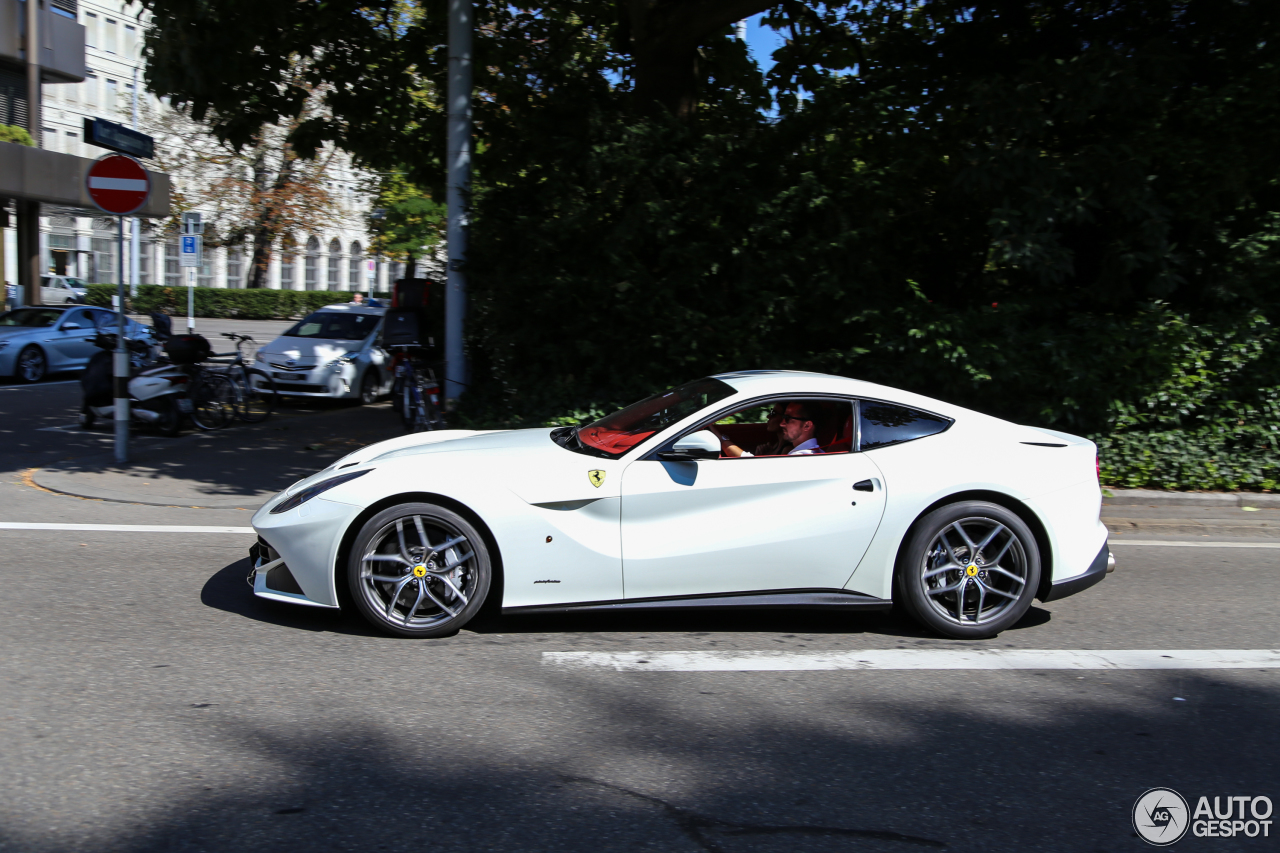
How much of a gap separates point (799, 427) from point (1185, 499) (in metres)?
5.36

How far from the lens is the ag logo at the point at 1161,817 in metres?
3.38

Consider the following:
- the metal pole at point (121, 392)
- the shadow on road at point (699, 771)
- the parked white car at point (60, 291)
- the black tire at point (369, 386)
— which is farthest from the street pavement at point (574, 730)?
the parked white car at point (60, 291)

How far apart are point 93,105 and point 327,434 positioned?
55.0 m

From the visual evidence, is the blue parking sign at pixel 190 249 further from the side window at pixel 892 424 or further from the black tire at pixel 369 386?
the side window at pixel 892 424

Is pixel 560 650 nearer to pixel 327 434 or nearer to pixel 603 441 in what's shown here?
pixel 603 441

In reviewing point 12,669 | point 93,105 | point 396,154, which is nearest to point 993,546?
point 12,669

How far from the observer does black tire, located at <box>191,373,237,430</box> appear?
41.0 ft

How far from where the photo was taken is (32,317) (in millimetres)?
19016

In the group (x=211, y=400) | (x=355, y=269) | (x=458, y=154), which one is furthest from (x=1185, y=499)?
(x=355, y=269)

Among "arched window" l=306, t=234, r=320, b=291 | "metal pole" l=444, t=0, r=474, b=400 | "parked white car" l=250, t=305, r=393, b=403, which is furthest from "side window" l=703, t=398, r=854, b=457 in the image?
"arched window" l=306, t=234, r=320, b=291

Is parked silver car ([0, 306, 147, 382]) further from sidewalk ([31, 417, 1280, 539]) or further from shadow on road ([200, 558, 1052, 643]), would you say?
shadow on road ([200, 558, 1052, 643])

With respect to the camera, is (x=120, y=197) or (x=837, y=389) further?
(x=120, y=197)

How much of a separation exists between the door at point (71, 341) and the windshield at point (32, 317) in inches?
7.1

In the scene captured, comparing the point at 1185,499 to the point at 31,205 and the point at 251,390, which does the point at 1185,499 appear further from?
the point at 31,205
